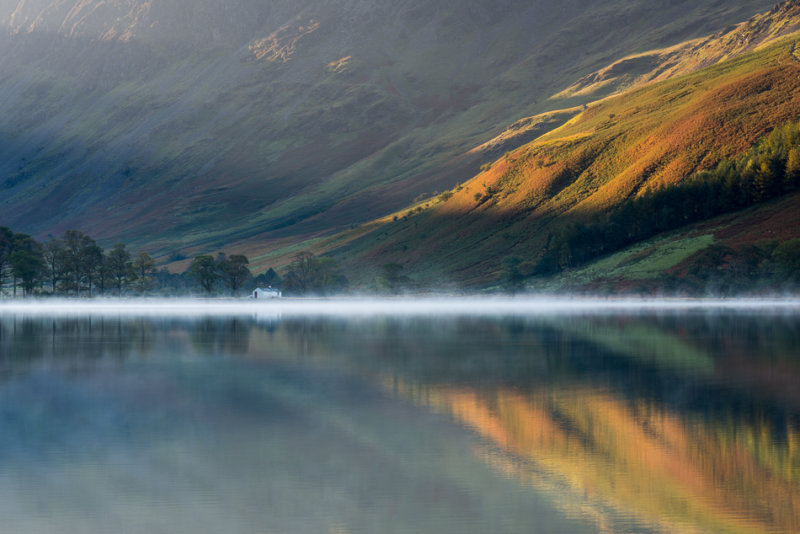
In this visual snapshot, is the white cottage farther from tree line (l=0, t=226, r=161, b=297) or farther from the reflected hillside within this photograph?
the reflected hillside

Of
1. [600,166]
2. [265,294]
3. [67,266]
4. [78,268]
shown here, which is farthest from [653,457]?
[600,166]

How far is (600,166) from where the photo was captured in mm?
174500

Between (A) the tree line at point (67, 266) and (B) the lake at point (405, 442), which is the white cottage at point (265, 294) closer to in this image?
(A) the tree line at point (67, 266)

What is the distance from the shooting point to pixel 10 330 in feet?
215

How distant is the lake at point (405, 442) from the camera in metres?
15.6

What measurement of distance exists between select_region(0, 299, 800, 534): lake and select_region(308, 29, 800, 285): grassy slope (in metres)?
120

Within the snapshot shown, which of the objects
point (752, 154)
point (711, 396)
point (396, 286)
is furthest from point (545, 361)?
point (752, 154)

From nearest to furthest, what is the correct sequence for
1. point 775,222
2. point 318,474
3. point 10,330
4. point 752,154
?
1. point 318,474
2. point 10,330
3. point 775,222
4. point 752,154

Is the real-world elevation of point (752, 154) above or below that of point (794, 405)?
above

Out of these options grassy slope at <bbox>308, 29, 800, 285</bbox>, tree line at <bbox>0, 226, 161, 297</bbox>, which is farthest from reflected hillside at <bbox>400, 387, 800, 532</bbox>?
grassy slope at <bbox>308, 29, 800, 285</bbox>

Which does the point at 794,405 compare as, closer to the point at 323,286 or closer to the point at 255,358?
the point at 255,358

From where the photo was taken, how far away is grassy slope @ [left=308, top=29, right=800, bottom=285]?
519 ft

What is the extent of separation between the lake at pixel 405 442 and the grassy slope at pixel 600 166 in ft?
395

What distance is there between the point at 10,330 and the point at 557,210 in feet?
393
